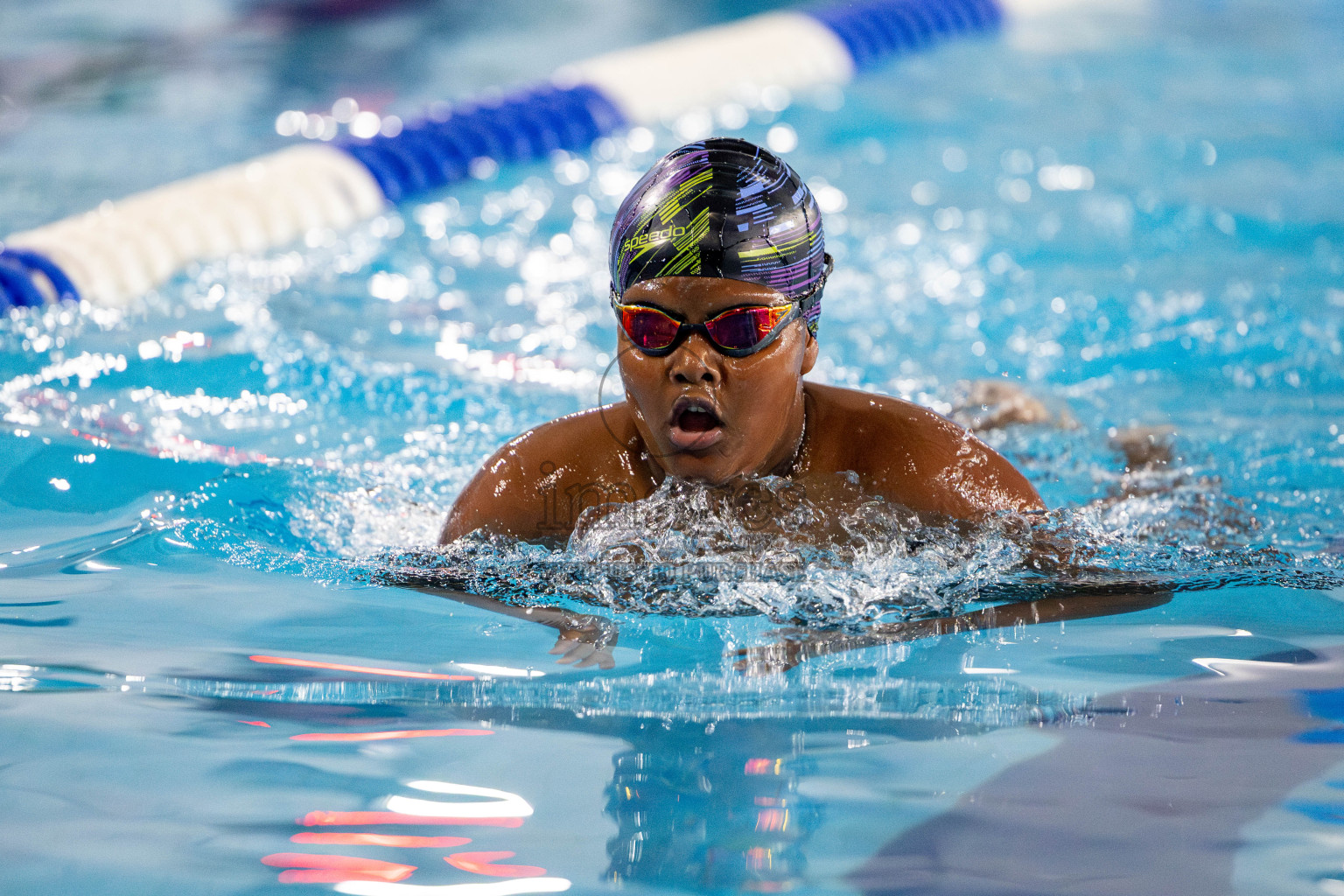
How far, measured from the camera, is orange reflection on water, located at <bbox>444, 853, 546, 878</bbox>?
5.46 ft

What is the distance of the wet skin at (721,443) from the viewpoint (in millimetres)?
2277

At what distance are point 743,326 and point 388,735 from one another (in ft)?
2.87

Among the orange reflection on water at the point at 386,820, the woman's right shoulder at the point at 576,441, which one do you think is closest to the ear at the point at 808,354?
the woman's right shoulder at the point at 576,441

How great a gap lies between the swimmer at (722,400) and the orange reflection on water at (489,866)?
2.78 feet

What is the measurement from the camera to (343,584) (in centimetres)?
246

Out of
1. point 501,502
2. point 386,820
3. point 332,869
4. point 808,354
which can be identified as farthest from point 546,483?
point 332,869

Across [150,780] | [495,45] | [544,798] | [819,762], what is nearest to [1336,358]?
[819,762]

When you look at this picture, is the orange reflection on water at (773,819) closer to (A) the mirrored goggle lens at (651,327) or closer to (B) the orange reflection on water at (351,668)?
(B) the orange reflection on water at (351,668)

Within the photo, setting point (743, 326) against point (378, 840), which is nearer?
point (378, 840)

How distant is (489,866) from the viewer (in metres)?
1.68

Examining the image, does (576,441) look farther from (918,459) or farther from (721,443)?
(918,459)

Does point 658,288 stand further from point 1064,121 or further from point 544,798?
point 1064,121

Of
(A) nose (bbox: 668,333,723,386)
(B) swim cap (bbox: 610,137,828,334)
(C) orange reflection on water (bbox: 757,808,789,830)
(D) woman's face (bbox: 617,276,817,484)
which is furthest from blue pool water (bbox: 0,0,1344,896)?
(B) swim cap (bbox: 610,137,828,334)

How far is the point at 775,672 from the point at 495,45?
7.76 metres
